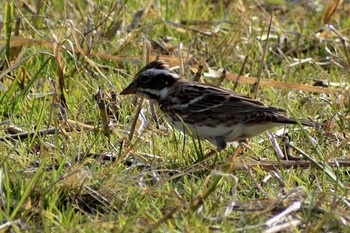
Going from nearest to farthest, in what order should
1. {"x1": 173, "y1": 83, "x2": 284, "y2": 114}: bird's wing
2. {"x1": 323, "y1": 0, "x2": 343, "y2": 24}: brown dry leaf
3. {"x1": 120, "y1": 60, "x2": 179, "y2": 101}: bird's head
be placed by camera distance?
{"x1": 173, "y1": 83, "x2": 284, "y2": 114}: bird's wing
{"x1": 120, "y1": 60, "x2": 179, "y2": 101}: bird's head
{"x1": 323, "y1": 0, "x2": 343, "y2": 24}: brown dry leaf

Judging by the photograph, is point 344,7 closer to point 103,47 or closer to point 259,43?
point 259,43

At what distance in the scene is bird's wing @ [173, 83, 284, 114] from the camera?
6.12 metres

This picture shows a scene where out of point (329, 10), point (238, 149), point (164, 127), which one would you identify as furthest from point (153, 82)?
point (329, 10)

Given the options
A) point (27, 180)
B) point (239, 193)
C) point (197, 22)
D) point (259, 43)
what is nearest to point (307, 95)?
point (259, 43)

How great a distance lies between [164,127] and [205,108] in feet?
1.69

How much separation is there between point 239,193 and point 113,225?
0.96 m

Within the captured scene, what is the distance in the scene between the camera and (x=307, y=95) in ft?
23.8

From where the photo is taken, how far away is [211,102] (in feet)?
20.4

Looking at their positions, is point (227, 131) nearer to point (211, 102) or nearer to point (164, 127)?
point (211, 102)

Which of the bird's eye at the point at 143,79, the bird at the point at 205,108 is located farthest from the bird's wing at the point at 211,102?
the bird's eye at the point at 143,79

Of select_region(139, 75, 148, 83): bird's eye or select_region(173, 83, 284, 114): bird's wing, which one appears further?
select_region(139, 75, 148, 83): bird's eye

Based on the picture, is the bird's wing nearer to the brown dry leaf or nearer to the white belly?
the white belly

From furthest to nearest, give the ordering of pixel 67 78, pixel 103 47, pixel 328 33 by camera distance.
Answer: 1. pixel 328 33
2. pixel 103 47
3. pixel 67 78

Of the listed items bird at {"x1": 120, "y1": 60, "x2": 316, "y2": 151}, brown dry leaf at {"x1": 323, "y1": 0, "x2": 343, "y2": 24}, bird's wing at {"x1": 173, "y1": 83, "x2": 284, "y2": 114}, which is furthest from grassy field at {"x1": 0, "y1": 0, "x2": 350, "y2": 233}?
bird's wing at {"x1": 173, "y1": 83, "x2": 284, "y2": 114}
